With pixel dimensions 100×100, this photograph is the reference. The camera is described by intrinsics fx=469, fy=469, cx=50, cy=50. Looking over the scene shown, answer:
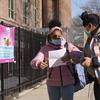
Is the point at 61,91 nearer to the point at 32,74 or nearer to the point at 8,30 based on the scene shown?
the point at 8,30

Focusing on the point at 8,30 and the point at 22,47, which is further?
the point at 22,47

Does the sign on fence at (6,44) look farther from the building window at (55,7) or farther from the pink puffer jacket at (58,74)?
the building window at (55,7)

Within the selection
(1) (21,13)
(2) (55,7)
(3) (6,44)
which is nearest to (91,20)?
(3) (6,44)

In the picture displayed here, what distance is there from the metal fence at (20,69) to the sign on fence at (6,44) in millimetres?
281

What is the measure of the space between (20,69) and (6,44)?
127 inches

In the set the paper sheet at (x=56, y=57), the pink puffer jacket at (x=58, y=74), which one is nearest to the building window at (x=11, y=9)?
the pink puffer jacket at (x=58, y=74)

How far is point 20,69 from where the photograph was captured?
53.5 ft

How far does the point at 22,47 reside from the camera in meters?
16.8

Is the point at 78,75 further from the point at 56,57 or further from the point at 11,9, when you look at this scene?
the point at 11,9

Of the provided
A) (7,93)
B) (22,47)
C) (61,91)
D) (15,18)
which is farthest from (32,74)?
(15,18)

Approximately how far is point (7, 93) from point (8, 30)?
6.14 feet

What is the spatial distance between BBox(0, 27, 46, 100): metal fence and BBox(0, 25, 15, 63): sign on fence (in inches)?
11.1

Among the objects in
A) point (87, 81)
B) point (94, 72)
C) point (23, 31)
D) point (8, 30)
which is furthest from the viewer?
point (23, 31)

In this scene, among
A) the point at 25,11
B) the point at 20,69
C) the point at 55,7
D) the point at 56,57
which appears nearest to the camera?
the point at 56,57
